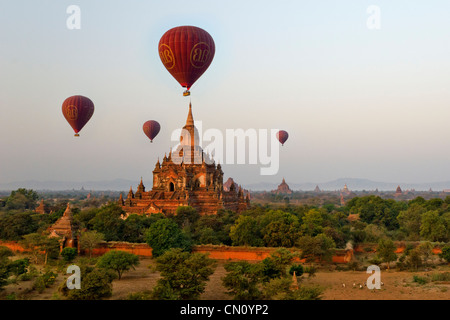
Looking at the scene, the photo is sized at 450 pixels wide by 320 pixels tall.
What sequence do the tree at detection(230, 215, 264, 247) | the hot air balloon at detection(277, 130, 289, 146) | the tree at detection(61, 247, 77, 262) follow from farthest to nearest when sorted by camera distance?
the hot air balloon at detection(277, 130, 289, 146)
the tree at detection(230, 215, 264, 247)
the tree at detection(61, 247, 77, 262)

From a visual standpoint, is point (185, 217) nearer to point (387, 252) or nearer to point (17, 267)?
point (387, 252)

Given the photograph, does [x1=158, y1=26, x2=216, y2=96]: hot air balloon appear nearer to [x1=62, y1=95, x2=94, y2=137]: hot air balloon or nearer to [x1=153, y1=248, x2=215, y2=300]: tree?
[x1=62, y1=95, x2=94, y2=137]: hot air balloon

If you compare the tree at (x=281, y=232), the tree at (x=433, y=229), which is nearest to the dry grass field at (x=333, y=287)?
the tree at (x=281, y=232)

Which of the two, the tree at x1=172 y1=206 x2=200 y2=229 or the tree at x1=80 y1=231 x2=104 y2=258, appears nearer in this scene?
the tree at x1=80 y1=231 x2=104 y2=258

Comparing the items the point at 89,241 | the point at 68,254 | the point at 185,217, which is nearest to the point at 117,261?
the point at 68,254

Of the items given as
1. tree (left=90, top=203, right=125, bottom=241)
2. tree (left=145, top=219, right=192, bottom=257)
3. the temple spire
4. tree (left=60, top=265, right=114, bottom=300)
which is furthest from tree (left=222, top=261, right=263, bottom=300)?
the temple spire

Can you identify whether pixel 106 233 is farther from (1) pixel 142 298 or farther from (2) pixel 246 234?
(1) pixel 142 298
